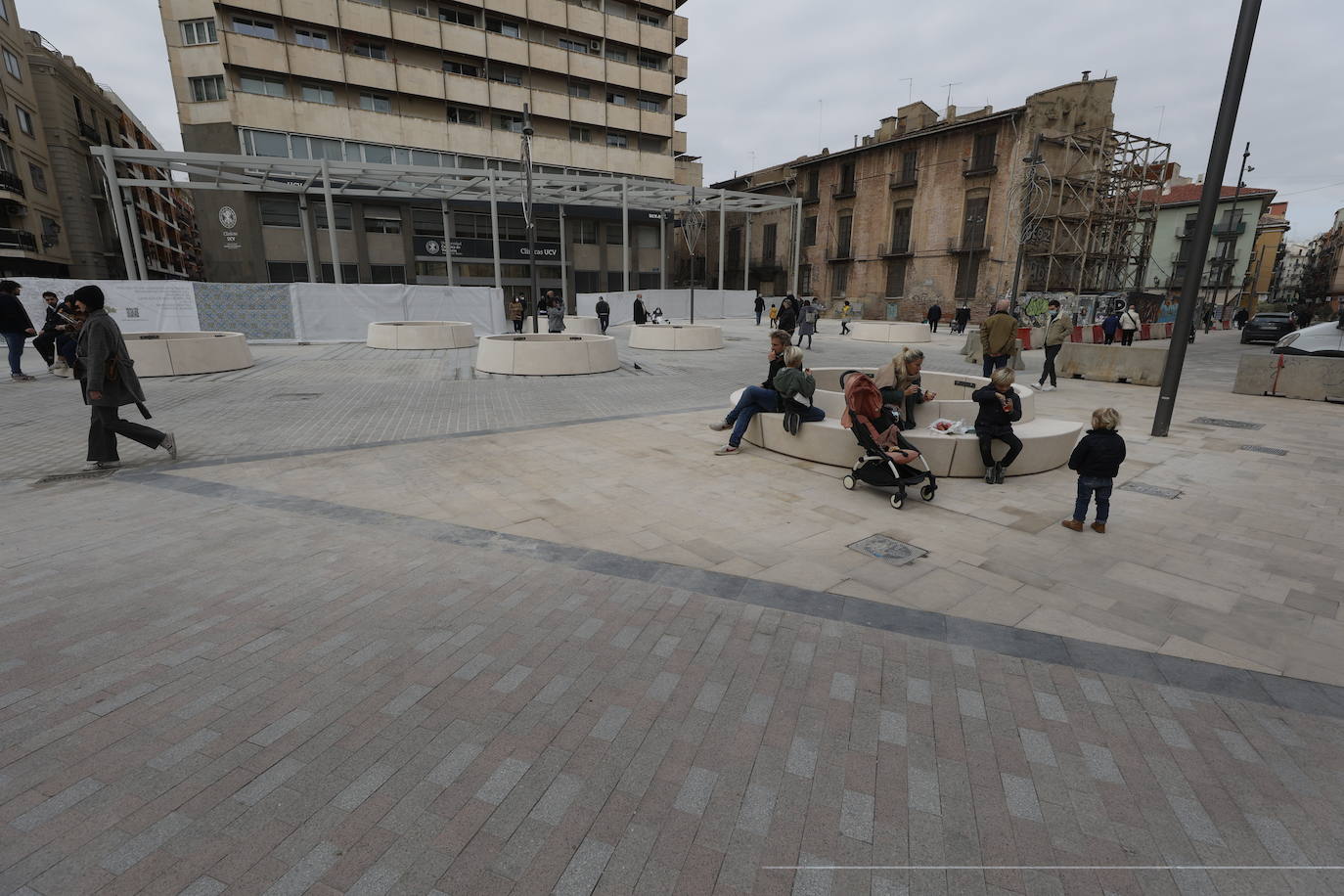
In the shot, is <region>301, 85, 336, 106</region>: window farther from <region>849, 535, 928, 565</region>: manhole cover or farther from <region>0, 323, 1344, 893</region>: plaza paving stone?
<region>849, 535, 928, 565</region>: manhole cover

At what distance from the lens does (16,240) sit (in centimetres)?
2969

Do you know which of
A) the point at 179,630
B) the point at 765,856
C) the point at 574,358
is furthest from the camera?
the point at 574,358

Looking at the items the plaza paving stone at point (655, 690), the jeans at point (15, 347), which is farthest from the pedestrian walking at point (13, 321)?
the plaza paving stone at point (655, 690)

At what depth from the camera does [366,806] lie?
7.14ft

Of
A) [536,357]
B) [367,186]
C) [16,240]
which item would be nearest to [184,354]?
[536,357]

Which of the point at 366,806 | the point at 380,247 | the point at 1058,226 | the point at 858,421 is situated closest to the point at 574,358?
the point at 858,421

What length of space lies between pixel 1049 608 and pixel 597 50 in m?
44.9

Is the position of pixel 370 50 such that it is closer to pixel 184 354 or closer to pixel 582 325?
pixel 582 325

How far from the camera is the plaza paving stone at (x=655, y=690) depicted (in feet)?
6.66

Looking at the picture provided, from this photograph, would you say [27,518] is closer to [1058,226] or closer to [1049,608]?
[1049,608]

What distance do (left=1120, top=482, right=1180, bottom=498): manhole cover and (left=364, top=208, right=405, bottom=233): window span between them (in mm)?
36067

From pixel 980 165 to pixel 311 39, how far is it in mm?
37230

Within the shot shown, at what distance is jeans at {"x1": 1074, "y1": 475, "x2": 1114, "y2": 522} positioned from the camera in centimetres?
473

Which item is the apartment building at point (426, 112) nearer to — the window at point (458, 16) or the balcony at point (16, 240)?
the window at point (458, 16)
